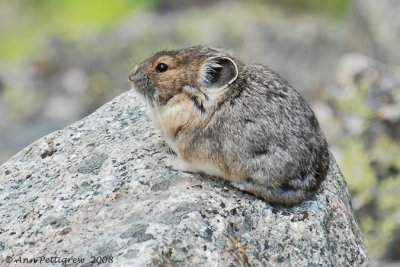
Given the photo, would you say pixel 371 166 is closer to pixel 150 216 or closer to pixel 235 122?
pixel 235 122

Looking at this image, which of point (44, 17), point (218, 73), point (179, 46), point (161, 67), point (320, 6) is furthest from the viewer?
point (44, 17)

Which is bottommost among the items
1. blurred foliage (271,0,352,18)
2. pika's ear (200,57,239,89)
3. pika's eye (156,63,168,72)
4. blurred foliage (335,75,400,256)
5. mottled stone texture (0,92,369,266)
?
blurred foliage (271,0,352,18)

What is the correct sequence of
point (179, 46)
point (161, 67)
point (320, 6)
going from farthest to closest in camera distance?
point (320, 6) < point (179, 46) < point (161, 67)

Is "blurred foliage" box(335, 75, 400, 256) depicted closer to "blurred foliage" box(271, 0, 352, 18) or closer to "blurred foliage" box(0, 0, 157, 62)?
"blurred foliage" box(271, 0, 352, 18)

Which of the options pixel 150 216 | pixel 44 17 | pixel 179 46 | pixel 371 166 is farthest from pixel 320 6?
pixel 150 216

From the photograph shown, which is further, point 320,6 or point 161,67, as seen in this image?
point 320,6

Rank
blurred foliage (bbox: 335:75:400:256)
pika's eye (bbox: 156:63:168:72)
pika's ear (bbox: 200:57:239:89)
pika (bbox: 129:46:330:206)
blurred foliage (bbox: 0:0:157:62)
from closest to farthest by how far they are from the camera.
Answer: pika (bbox: 129:46:330:206) → pika's ear (bbox: 200:57:239:89) → pika's eye (bbox: 156:63:168:72) → blurred foliage (bbox: 335:75:400:256) → blurred foliage (bbox: 0:0:157:62)

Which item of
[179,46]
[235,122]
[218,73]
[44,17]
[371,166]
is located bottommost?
[371,166]

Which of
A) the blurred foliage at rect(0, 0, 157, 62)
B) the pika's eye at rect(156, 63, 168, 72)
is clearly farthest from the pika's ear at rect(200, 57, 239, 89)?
the blurred foliage at rect(0, 0, 157, 62)
